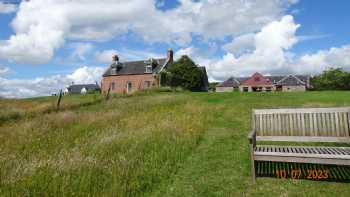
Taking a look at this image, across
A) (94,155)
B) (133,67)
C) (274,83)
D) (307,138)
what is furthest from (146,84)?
(307,138)

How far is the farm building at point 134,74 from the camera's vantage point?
4988 centimetres

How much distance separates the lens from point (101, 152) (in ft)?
22.5

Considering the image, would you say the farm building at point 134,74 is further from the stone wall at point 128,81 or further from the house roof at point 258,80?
the house roof at point 258,80

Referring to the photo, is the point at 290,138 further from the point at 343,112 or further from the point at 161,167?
the point at 161,167

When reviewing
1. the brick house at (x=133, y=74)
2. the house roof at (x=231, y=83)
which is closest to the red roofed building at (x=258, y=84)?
the house roof at (x=231, y=83)

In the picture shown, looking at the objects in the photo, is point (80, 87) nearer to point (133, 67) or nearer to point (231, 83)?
point (133, 67)

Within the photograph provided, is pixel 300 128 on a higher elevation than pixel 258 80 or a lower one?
lower

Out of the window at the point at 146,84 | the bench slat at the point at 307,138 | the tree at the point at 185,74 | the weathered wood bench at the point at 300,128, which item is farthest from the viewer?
the window at the point at 146,84

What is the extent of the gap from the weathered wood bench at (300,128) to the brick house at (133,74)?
42.3 metres

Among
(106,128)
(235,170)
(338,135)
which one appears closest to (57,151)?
(106,128)

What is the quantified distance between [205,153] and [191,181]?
1.78 meters

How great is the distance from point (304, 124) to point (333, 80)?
243ft

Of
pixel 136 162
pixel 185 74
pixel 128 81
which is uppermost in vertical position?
pixel 185 74

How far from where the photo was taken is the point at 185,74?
42.9 metres
